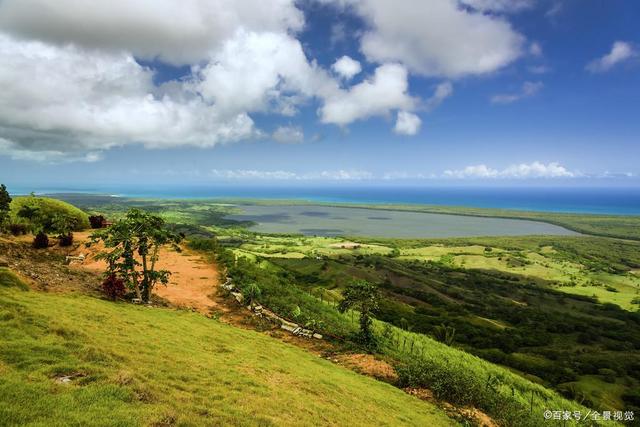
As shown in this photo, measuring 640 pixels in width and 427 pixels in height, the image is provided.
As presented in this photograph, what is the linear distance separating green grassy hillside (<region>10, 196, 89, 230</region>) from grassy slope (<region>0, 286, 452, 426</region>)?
30514 millimetres

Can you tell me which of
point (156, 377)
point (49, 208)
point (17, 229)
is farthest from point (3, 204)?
point (156, 377)

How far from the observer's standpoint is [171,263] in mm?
38188

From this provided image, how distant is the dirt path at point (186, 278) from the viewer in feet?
92.8

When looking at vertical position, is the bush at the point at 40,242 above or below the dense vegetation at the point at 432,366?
above

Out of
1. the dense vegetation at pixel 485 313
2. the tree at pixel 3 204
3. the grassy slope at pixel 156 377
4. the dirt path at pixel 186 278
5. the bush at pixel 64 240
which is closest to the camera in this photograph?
the grassy slope at pixel 156 377

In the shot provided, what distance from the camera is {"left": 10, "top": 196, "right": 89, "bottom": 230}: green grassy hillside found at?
42.1 metres

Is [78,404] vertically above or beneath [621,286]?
above

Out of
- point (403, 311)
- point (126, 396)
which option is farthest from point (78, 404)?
point (403, 311)

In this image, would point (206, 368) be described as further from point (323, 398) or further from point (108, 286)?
point (108, 286)

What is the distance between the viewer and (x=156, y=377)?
12359 millimetres

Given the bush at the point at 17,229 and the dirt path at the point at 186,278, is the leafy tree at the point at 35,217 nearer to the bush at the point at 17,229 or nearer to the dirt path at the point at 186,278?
the bush at the point at 17,229

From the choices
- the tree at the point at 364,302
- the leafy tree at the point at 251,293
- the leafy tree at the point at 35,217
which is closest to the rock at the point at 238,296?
the leafy tree at the point at 251,293

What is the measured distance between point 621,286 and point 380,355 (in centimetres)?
17396

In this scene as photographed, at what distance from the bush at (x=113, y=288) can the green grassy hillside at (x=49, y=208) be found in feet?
82.7
